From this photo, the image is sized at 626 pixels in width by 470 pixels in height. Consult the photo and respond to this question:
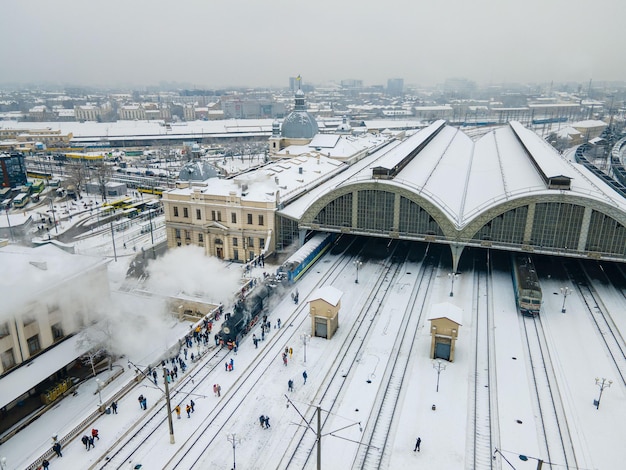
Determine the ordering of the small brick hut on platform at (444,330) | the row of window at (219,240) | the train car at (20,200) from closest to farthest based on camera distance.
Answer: the small brick hut on platform at (444,330) < the row of window at (219,240) < the train car at (20,200)

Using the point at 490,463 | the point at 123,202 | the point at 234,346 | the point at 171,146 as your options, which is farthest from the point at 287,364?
the point at 171,146

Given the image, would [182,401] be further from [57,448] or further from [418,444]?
[418,444]

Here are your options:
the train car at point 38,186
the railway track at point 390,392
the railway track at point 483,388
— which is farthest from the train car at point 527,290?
the train car at point 38,186

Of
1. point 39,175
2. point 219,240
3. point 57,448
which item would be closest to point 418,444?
point 57,448

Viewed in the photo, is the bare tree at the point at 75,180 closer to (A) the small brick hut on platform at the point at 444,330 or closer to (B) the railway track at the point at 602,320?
(A) the small brick hut on platform at the point at 444,330

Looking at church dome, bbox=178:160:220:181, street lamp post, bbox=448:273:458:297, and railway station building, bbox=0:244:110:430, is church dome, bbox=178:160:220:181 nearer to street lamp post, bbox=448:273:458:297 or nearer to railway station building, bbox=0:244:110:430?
railway station building, bbox=0:244:110:430

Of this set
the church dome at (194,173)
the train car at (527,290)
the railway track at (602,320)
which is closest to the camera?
the railway track at (602,320)
